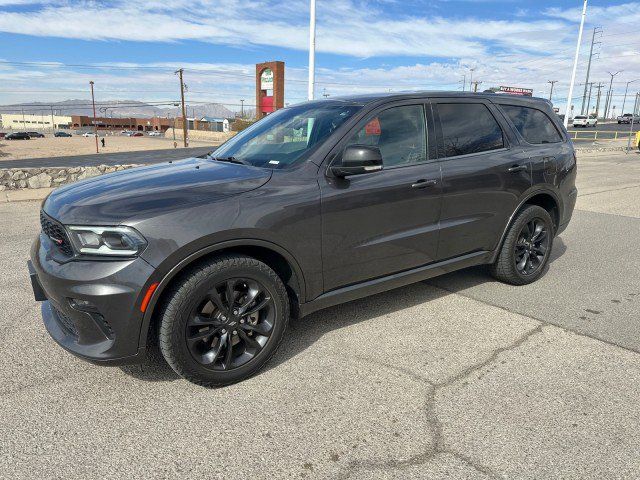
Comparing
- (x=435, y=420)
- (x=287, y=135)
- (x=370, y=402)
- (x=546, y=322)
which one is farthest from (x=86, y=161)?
(x=435, y=420)

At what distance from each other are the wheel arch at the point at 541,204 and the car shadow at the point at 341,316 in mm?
614

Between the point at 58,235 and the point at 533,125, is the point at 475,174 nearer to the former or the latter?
the point at 533,125

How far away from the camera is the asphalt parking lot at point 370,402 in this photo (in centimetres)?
230

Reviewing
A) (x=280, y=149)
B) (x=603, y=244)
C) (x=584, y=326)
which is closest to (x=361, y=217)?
(x=280, y=149)

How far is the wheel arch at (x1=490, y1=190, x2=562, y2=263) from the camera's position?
4426 millimetres

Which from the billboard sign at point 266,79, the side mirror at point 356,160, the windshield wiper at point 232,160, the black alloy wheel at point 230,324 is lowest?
the black alloy wheel at point 230,324

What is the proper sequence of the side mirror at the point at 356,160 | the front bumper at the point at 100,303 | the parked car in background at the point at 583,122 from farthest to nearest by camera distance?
the parked car in background at the point at 583,122 < the side mirror at the point at 356,160 < the front bumper at the point at 100,303

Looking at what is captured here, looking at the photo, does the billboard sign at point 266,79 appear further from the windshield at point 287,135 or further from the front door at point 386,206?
the front door at point 386,206

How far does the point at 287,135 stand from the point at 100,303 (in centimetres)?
189

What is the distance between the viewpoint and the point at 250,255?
3041 millimetres

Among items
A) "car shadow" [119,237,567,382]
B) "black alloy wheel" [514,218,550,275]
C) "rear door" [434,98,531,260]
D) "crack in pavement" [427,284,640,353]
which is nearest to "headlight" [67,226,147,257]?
"car shadow" [119,237,567,382]

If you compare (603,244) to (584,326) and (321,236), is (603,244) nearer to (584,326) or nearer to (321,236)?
(584,326)

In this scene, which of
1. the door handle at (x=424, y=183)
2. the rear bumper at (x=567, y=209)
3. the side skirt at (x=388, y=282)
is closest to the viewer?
the side skirt at (x=388, y=282)

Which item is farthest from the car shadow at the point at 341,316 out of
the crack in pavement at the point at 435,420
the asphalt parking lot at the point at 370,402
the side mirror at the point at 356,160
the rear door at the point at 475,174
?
the side mirror at the point at 356,160
